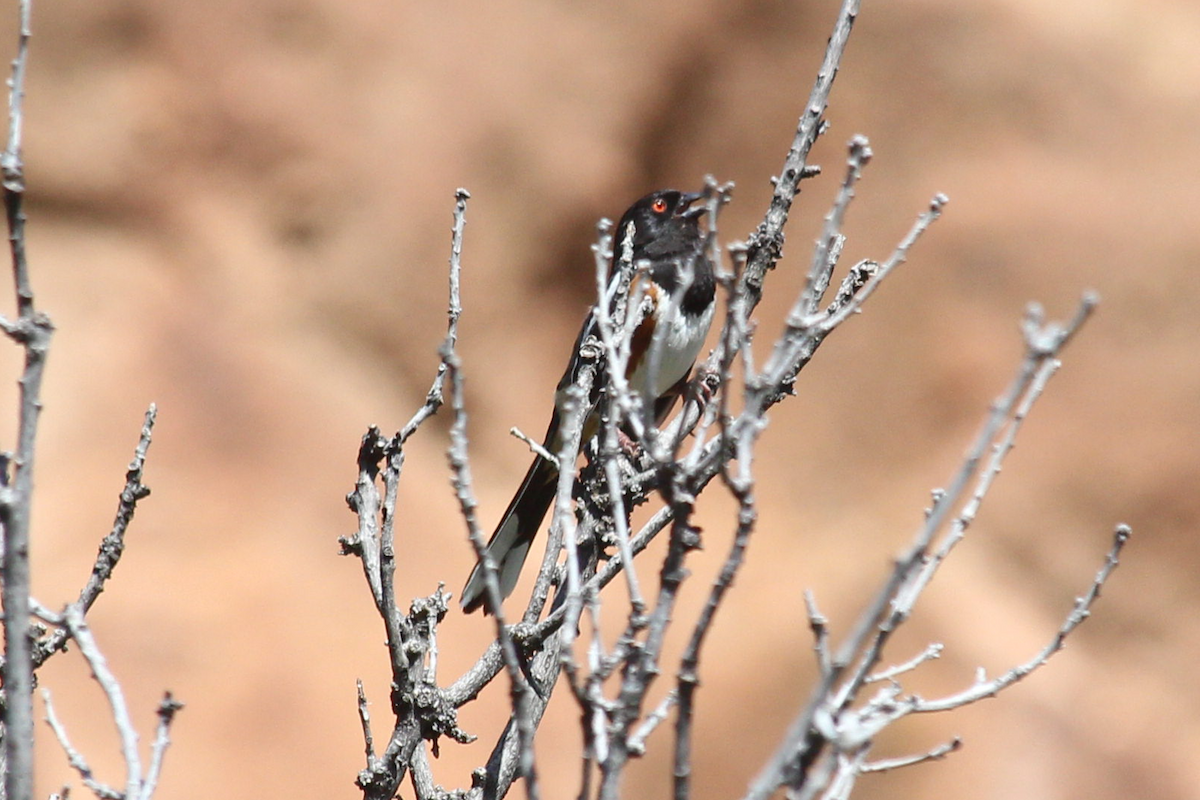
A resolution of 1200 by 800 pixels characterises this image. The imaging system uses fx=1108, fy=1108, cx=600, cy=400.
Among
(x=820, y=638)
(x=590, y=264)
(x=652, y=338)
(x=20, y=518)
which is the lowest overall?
(x=820, y=638)

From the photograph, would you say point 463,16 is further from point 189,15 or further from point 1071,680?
point 1071,680

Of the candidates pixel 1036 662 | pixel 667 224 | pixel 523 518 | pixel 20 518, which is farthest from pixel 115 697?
pixel 667 224

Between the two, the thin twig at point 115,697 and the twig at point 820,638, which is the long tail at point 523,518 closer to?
the thin twig at point 115,697

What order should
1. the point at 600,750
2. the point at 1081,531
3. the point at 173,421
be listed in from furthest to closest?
the point at 1081,531
the point at 173,421
the point at 600,750

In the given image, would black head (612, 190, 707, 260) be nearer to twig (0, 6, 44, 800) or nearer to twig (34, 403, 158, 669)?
twig (34, 403, 158, 669)

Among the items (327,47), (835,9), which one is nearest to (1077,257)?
(835,9)

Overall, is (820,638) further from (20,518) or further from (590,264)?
(590,264)
